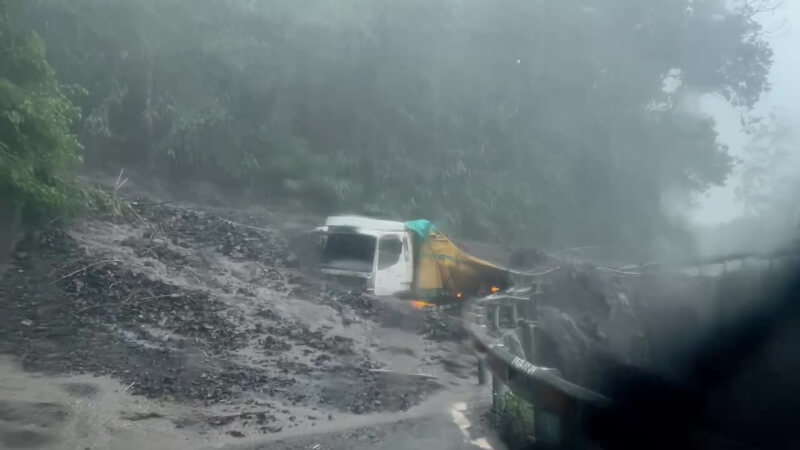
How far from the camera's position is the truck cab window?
486 inches

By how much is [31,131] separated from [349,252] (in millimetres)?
4707

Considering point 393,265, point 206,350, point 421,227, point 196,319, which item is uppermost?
point 421,227

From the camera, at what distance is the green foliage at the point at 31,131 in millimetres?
9438

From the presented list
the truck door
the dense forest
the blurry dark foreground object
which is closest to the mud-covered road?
the truck door

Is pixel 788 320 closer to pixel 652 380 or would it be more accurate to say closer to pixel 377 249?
pixel 652 380

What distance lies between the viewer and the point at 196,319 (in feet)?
30.4

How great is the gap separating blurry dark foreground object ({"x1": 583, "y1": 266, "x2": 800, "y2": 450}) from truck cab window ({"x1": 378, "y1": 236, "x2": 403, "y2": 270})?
5.76 m

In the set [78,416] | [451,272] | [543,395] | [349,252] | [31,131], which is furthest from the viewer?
[451,272]

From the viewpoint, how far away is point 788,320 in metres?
6.39

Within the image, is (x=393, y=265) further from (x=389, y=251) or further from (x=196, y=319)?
(x=196, y=319)

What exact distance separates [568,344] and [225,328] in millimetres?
3992

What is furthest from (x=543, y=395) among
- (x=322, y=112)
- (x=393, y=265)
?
(x=322, y=112)

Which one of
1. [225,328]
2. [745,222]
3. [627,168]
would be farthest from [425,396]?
[627,168]

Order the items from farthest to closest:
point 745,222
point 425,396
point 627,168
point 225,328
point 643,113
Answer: point 643,113 < point 627,168 < point 745,222 < point 225,328 < point 425,396
